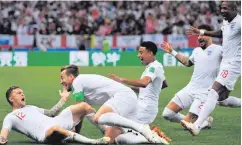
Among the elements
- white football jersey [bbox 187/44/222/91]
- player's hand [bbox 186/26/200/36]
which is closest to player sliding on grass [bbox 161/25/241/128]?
white football jersey [bbox 187/44/222/91]

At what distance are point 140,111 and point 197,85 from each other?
7.05 feet

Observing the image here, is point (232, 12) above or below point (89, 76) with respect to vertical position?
above

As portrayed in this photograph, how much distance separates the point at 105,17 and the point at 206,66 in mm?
20035

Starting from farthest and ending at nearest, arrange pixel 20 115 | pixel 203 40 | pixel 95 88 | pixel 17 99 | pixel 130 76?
1. pixel 130 76
2. pixel 203 40
3. pixel 17 99
4. pixel 20 115
5. pixel 95 88

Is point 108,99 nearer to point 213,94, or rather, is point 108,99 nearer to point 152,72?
point 152,72

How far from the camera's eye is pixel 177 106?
1288 cm

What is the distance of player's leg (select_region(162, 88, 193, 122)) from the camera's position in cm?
1284

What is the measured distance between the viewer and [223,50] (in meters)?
12.0

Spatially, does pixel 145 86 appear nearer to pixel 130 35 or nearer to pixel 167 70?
pixel 167 70

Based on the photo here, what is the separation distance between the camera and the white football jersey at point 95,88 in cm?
1023

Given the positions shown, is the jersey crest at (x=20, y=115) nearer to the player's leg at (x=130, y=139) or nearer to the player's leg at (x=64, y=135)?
the player's leg at (x=64, y=135)

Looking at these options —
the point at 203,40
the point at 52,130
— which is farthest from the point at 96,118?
the point at 203,40

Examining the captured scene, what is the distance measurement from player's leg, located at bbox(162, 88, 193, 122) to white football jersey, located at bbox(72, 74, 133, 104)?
246cm

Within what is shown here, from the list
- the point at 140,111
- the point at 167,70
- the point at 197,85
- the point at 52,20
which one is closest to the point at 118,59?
the point at 167,70
